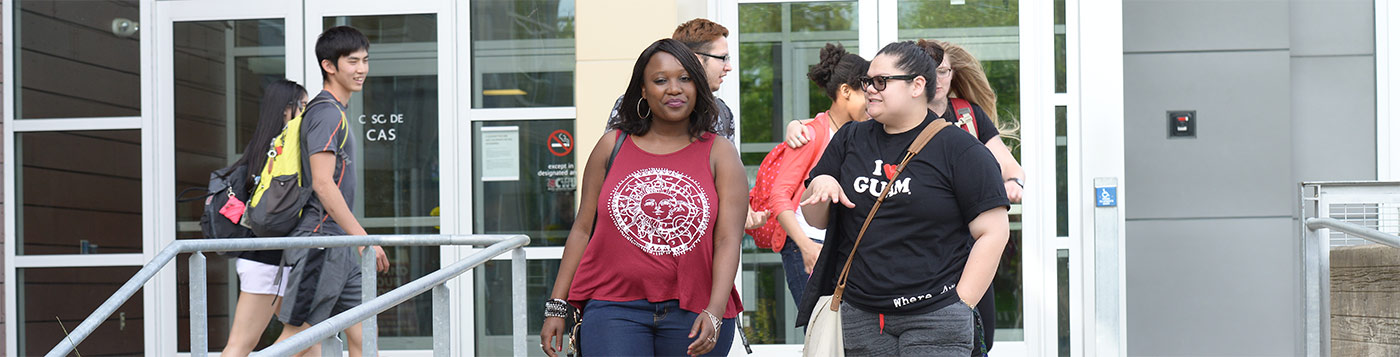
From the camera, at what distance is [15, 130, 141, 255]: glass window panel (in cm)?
763

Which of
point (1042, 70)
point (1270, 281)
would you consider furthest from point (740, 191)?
point (1270, 281)

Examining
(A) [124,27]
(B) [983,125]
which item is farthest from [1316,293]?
(A) [124,27]

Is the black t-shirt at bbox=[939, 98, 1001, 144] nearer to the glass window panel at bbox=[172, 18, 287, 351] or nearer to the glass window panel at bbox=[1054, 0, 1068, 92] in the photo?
the glass window panel at bbox=[1054, 0, 1068, 92]

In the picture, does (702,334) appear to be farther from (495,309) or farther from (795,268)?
(495,309)

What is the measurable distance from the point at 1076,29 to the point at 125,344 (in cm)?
600

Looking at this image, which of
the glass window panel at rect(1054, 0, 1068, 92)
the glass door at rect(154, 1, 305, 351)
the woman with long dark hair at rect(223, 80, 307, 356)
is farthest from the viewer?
the glass door at rect(154, 1, 305, 351)

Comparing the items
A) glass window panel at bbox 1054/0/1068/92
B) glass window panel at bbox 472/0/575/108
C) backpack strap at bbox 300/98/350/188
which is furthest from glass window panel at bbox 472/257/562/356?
glass window panel at bbox 1054/0/1068/92

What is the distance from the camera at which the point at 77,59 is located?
25.4ft

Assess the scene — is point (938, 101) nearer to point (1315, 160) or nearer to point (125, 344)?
point (1315, 160)

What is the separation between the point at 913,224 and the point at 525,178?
4132mm

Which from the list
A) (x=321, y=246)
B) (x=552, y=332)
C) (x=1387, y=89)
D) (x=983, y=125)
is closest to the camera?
(x=552, y=332)

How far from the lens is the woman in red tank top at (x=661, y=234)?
3.55m

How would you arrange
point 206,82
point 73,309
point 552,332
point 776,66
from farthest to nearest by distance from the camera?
point 73,309 < point 206,82 < point 776,66 < point 552,332

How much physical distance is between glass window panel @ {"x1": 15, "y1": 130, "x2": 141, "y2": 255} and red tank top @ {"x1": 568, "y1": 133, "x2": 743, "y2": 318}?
5.12 metres
